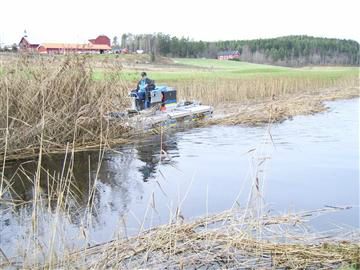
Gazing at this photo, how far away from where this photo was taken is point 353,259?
5.24 meters

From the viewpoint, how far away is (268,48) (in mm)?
110000

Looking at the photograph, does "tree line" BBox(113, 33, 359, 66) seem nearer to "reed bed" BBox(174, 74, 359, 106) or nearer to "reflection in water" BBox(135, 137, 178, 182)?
"reed bed" BBox(174, 74, 359, 106)

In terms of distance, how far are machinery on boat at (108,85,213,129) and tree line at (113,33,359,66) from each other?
2632 inches

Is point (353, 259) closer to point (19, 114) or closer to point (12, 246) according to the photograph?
point (12, 246)

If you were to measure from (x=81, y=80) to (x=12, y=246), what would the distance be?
298 inches

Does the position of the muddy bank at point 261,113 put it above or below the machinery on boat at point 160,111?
below

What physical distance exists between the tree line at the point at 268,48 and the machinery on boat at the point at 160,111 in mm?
66843

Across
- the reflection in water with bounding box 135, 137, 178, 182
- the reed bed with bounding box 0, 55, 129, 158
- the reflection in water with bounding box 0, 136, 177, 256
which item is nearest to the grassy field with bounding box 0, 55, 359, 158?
the reed bed with bounding box 0, 55, 129, 158

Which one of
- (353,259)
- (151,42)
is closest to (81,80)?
(353,259)

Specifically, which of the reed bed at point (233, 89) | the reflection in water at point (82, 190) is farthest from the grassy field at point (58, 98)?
the reed bed at point (233, 89)

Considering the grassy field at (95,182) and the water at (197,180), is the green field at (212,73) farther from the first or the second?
the water at (197,180)

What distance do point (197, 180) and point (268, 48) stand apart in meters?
104

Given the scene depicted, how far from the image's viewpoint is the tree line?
9056 centimetres

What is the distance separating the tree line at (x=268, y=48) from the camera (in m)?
90.6
